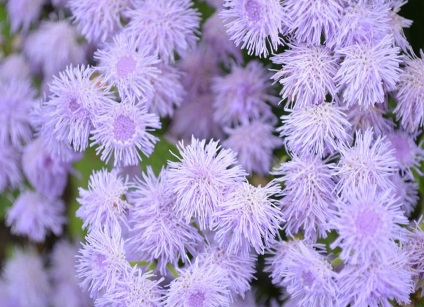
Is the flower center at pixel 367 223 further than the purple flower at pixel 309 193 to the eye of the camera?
No

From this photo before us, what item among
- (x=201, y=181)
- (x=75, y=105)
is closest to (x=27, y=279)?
(x=75, y=105)

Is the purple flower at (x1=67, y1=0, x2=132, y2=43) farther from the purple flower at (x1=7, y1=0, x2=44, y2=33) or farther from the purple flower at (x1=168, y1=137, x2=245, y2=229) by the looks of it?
the purple flower at (x1=168, y1=137, x2=245, y2=229)

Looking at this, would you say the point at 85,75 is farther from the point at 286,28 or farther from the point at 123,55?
the point at 286,28

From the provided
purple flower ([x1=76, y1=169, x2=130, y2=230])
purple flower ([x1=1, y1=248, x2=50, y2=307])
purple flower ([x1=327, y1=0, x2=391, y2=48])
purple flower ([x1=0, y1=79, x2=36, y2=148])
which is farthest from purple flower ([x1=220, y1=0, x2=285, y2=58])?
purple flower ([x1=1, y1=248, x2=50, y2=307])

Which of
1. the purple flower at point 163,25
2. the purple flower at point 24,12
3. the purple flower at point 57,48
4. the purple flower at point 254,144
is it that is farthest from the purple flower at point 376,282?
the purple flower at point 24,12

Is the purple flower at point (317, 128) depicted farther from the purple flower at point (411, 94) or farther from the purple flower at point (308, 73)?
the purple flower at point (411, 94)
